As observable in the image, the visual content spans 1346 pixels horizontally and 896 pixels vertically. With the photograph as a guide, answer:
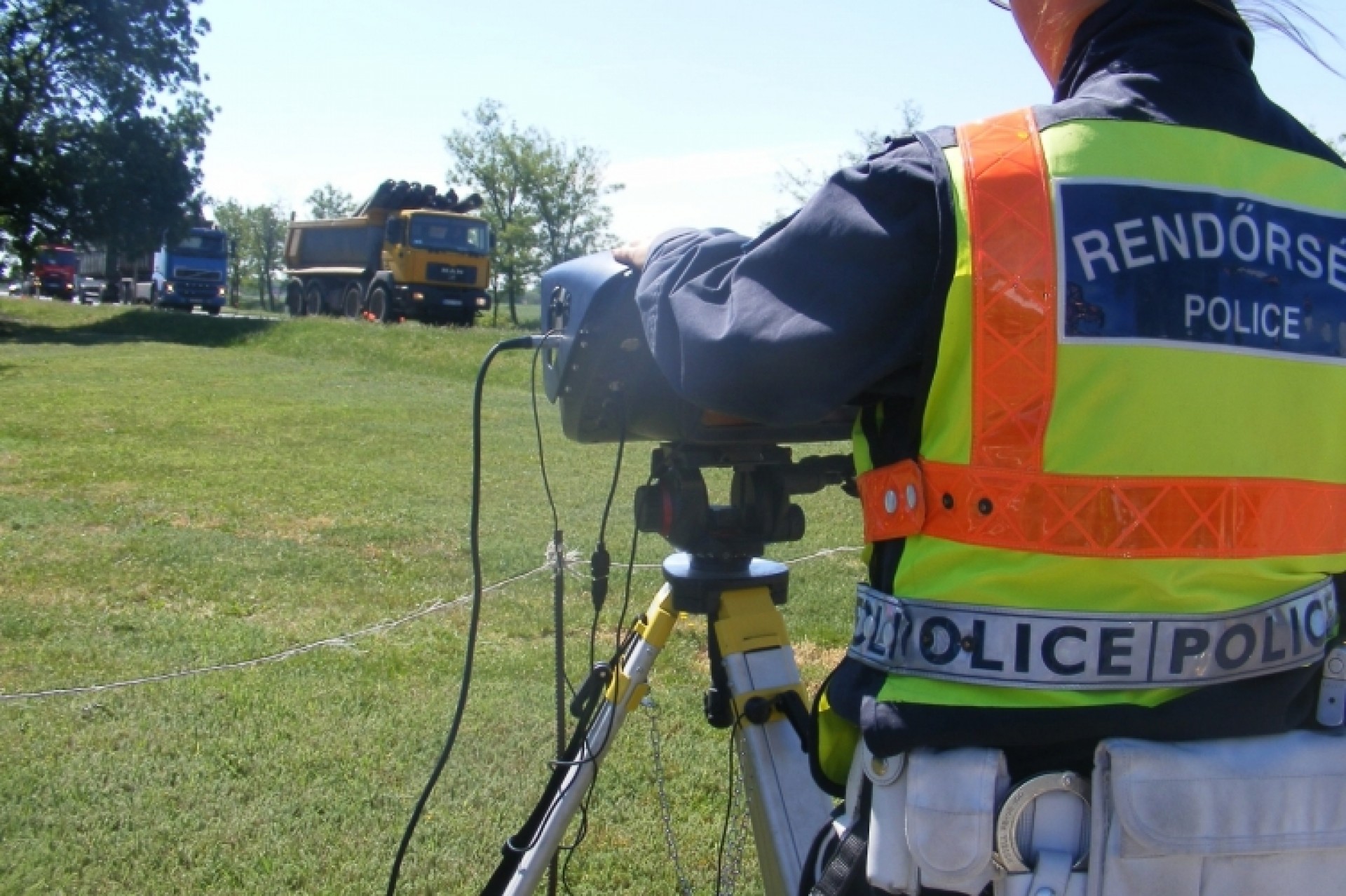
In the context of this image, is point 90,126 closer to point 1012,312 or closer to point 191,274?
point 191,274

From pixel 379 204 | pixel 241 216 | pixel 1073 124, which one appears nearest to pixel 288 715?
pixel 1073 124

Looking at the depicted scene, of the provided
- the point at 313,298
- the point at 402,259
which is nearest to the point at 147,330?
the point at 402,259

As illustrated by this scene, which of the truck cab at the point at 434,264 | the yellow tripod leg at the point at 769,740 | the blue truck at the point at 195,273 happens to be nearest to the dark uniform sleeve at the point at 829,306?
the yellow tripod leg at the point at 769,740

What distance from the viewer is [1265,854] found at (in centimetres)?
123

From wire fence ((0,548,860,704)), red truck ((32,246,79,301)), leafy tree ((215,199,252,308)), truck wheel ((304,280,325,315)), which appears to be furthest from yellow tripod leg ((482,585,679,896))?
leafy tree ((215,199,252,308))

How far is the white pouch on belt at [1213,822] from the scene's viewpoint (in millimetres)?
1199

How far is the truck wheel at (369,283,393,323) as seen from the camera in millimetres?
28094

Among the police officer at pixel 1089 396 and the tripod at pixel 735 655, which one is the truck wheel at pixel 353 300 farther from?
the police officer at pixel 1089 396

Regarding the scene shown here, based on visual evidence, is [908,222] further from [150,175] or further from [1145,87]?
[150,175]

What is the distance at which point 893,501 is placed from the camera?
1350 mm

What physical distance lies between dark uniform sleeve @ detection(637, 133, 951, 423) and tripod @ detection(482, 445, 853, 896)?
0.48 meters

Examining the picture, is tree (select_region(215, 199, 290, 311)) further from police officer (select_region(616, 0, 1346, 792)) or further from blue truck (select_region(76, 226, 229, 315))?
police officer (select_region(616, 0, 1346, 792))

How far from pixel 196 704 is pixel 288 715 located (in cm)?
33

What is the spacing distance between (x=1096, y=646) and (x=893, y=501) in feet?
0.83
